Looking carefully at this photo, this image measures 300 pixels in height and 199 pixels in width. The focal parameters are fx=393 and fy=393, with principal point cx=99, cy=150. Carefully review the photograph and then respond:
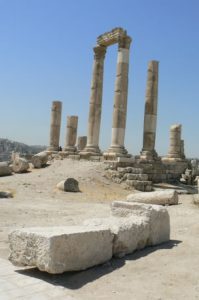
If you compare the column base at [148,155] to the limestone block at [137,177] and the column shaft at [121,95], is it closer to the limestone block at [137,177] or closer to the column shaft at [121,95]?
the column shaft at [121,95]

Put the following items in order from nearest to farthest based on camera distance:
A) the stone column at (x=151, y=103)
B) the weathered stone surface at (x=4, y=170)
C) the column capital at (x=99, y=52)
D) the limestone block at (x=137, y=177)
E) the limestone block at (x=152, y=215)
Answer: the limestone block at (x=152, y=215) < the limestone block at (x=137, y=177) < the weathered stone surface at (x=4, y=170) < the stone column at (x=151, y=103) < the column capital at (x=99, y=52)

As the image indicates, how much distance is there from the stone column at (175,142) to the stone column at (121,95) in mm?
5008

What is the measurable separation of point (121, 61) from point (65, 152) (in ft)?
25.5

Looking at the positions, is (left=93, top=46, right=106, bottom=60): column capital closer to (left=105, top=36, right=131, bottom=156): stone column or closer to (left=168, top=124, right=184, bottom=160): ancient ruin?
(left=105, top=36, right=131, bottom=156): stone column

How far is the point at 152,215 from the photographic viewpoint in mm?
8109

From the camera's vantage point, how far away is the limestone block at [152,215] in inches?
317

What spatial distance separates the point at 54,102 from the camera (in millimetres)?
30812

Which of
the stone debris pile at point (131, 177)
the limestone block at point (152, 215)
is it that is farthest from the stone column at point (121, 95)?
the limestone block at point (152, 215)

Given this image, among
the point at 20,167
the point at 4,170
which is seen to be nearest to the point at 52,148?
the point at 20,167

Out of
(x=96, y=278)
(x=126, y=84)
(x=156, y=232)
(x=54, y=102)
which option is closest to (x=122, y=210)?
(x=156, y=232)

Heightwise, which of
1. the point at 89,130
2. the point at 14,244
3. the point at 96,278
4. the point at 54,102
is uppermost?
the point at 54,102

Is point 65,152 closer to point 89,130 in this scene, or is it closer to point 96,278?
point 89,130

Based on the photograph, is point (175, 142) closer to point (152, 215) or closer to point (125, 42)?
point (125, 42)

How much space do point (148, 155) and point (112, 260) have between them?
17.5 meters
